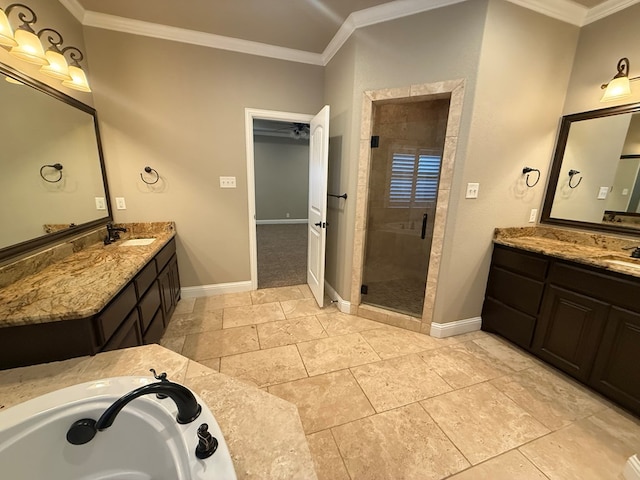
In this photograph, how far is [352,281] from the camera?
2.67 meters

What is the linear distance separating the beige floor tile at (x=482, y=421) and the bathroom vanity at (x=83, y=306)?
1942mm

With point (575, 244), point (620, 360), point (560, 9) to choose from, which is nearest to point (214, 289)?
point (620, 360)

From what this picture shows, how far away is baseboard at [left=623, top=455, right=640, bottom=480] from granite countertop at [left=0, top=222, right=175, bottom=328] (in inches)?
105

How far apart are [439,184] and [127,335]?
253 cm

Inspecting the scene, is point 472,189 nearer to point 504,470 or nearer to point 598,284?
point 598,284

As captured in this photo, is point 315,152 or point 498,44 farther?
point 315,152

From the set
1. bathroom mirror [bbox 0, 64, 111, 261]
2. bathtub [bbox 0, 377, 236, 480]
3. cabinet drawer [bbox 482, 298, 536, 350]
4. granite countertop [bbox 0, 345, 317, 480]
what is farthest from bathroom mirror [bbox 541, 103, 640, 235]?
bathroom mirror [bbox 0, 64, 111, 261]

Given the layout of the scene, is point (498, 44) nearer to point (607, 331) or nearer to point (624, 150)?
point (624, 150)

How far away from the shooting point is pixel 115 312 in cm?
134

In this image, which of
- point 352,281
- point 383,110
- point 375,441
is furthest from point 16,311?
point 383,110

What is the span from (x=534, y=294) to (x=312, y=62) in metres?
3.25

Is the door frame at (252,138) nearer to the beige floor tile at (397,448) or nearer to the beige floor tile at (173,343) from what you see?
the beige floor tile at (173,343)

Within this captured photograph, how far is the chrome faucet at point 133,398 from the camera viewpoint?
0.70 meters

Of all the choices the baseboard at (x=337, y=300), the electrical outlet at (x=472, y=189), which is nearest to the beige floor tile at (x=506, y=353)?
the baseboard at (x=337, y=300)
